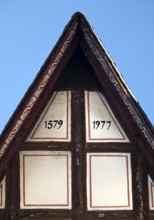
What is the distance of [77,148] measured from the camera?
21.0 ft

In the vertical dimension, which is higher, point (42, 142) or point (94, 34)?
point (94, 34)

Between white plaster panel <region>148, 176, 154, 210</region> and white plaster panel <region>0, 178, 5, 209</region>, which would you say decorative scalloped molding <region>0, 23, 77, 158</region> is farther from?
white plaster panel <region>148, 176, 154, 210</region>

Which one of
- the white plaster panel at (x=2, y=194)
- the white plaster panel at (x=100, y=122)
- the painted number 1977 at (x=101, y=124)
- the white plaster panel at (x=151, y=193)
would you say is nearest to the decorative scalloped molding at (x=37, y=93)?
the white plaster panel at (x=2, y=194)

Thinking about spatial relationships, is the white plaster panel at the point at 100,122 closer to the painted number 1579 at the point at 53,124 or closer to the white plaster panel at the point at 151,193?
the painted number 1579 at the point at 53,124

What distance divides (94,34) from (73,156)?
188cm

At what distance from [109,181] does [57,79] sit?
175 cm

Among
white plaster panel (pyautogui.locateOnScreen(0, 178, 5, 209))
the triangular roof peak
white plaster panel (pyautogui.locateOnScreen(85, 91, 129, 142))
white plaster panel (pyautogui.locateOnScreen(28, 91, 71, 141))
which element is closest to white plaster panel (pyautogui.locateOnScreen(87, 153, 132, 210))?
white plaster panel (pyautogui.locateOnScreen(85, 91, 129, 142))

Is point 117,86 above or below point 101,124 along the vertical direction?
above

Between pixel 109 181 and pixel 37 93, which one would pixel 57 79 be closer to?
A: pixel 37 93

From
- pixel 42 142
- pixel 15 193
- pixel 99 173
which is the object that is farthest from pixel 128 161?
pixel 15 193

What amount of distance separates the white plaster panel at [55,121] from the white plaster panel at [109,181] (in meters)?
0.56

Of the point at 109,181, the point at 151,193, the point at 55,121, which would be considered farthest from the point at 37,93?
the point at 151,193

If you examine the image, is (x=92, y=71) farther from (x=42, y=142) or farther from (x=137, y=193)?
(x=137, y=193)

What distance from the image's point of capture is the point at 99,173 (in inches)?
248
